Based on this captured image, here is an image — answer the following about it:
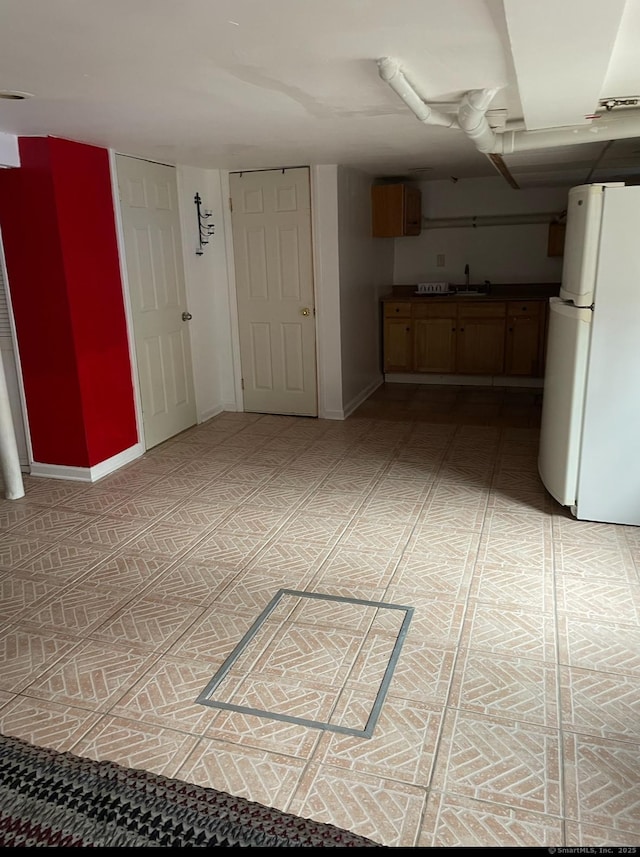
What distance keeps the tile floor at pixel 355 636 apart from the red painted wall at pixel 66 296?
41cm

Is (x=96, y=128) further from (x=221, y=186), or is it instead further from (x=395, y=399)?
(x=395, y=399)

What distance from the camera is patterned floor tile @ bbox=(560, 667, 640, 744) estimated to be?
2082mm

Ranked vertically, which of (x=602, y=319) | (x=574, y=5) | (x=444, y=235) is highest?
(x=574, y=5)

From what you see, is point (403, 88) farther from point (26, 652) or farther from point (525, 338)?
point (525, 338)

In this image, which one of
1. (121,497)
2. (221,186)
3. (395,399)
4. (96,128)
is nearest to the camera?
(96,128)

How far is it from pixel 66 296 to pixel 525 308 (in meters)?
4.41

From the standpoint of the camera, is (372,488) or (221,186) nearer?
(372,488)

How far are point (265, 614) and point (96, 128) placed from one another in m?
2.81

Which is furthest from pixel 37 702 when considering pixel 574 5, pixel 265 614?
pixel 574 5

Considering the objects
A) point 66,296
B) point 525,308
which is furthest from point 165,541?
point 525,308

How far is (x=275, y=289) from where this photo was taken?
5754 millimetres

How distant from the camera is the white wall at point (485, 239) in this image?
6.79m

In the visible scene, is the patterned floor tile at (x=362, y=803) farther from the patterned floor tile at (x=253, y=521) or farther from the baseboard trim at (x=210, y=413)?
the baseboard trim at (x=210, y=413)

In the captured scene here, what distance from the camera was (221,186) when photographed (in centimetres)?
563
